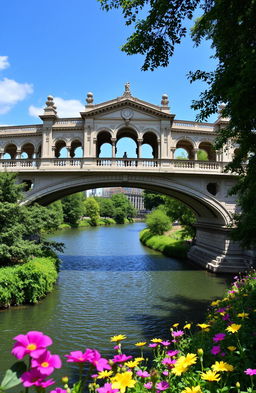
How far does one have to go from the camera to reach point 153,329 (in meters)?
12.0

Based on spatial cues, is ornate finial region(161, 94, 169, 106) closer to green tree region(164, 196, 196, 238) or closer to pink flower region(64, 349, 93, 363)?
green tree region(164, 196, 196, 238)

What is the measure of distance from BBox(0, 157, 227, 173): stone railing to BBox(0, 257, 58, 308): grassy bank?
9683mm

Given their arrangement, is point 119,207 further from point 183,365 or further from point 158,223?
point 183,365

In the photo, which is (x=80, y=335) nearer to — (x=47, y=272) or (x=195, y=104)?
(x=47, y=272)

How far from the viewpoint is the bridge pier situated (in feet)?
74.5

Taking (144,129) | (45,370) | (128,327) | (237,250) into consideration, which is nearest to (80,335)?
(128,327)

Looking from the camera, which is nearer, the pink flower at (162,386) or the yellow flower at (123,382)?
the yellow flower at (123,382)

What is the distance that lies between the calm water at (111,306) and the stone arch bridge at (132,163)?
3.82 m

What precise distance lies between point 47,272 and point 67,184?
29.5 feet

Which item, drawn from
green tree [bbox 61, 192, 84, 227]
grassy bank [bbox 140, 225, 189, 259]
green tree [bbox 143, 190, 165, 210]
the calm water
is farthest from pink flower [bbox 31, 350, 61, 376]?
green tree [bbox 61, 192, 84, 227]

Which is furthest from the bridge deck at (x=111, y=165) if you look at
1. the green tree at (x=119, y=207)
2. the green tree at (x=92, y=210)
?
the green tree at (x=119, y=207)

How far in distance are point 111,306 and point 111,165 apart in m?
11.7

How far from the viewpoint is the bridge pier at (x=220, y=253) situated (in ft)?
74.5

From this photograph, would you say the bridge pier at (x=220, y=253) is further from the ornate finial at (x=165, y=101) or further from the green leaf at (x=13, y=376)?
the green leaf at (x=13, y=376)
